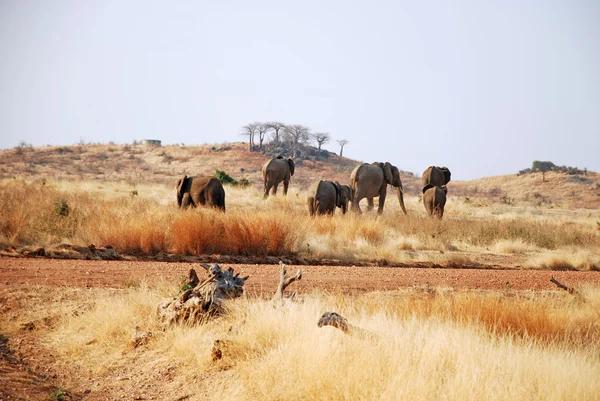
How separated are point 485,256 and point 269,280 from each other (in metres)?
8.91

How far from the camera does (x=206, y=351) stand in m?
6.16

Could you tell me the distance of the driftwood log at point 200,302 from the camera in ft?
23.1

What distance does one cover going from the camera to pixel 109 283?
9469 mm

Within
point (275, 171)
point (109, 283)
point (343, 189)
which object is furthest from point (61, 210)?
point (275, 171)

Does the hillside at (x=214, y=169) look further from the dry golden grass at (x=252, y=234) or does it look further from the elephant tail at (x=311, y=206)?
the dry golden grass at (x=252, y=234)

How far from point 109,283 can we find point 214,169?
53735mm

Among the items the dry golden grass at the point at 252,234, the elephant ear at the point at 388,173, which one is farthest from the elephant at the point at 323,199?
the elephant ear at the point at 388,173

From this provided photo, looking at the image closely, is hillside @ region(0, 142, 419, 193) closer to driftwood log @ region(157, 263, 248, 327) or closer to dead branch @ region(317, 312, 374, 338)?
driftwood log @ region(157, 263, 248, 327)

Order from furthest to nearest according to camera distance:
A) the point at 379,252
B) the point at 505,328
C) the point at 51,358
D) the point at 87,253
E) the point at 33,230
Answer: the point at 379,252, the point at 33,230, the point at 87,253, the point at 505,328, the point at 51,358

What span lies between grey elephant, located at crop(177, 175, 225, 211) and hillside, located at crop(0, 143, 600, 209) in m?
32.5

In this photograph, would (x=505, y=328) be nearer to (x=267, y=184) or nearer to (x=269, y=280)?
(x=269, y=280)

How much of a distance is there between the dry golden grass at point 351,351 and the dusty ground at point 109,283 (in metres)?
0.30

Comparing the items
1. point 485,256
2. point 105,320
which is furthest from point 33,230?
point 485,256

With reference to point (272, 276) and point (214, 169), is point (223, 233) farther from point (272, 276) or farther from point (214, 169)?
point (214, 169)
